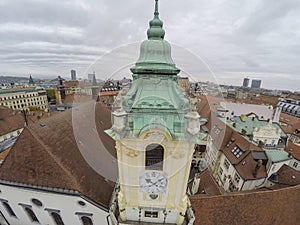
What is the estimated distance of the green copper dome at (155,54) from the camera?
6.24m

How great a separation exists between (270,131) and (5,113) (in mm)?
50818

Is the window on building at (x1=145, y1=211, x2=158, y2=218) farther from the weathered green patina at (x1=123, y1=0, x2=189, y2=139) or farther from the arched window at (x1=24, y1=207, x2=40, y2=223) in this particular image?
A: the arched window at (x1=24, y1=207, x2=40, y2=223)

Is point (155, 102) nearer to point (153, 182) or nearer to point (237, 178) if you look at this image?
point (153, 182)

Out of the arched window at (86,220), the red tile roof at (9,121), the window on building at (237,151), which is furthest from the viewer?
the red tile roof at (9,121)

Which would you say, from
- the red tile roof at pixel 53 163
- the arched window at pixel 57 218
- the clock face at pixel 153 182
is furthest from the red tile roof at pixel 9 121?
the clock face at pixel 153 182

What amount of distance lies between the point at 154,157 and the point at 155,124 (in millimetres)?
1769

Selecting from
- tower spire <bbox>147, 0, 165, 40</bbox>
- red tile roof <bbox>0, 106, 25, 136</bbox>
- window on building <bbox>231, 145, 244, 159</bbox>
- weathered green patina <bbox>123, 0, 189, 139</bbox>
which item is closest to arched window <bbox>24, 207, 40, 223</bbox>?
weathered green patina <bbox>123, 0, 189, 139</bbox>

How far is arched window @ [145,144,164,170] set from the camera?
22.7ft

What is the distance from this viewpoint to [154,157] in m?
7.10

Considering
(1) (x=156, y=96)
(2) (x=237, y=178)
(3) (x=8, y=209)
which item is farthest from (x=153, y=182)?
(2) (x=237, y=178)

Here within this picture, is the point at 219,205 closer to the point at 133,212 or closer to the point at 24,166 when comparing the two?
the point at 133,212

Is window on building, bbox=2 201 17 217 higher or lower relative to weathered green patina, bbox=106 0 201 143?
lower

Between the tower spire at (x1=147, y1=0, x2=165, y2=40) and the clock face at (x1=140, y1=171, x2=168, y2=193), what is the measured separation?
227 inches

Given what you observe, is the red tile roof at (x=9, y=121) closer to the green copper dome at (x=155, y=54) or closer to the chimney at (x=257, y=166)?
the green copper dome at (x=155, y=54)
